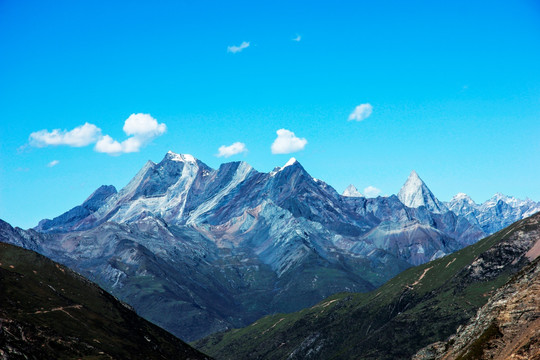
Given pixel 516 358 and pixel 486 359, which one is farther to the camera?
pixel 486 359

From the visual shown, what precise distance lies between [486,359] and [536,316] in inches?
787

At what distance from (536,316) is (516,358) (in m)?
29.0

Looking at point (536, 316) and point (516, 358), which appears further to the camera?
point (536, 316)

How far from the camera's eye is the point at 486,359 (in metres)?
198

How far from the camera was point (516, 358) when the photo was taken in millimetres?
173750

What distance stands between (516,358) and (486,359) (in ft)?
84.5

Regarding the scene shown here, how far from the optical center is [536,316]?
198 m
